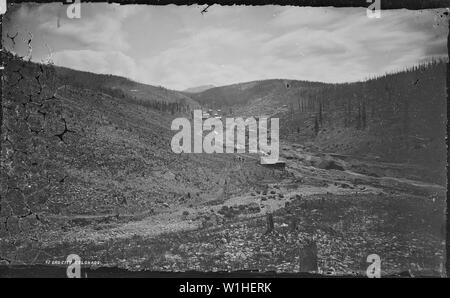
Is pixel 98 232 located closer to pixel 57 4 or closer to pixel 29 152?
pixel 29 152

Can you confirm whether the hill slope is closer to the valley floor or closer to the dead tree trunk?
the valley floor

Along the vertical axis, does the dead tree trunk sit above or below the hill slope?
below

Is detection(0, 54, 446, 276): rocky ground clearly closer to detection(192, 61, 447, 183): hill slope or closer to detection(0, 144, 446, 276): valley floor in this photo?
detection(0, 144, 446, 276): valley floor

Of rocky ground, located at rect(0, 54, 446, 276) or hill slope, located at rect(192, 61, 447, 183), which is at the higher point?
hill slope, located at rect(192, 61, 447, 183)

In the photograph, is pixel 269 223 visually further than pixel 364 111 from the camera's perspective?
No

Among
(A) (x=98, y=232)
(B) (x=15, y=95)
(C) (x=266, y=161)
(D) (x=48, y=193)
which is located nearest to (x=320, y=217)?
(C) (x=266, y=161)

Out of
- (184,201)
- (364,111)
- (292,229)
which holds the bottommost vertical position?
(292,229)

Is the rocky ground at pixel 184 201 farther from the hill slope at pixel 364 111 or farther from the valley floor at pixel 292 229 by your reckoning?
the hill slope at pixel 364 111

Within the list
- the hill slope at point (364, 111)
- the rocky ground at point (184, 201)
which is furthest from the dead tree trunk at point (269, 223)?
the hill slope at point (364, 111)

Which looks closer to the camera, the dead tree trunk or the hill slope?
the hill slope

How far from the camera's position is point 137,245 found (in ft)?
18.1

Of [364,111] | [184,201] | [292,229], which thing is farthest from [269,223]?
[364,111]

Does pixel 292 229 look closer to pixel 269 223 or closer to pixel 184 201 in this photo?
pixel 269 223

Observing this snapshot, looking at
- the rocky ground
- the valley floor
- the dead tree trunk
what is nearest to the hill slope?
the rocky ground
